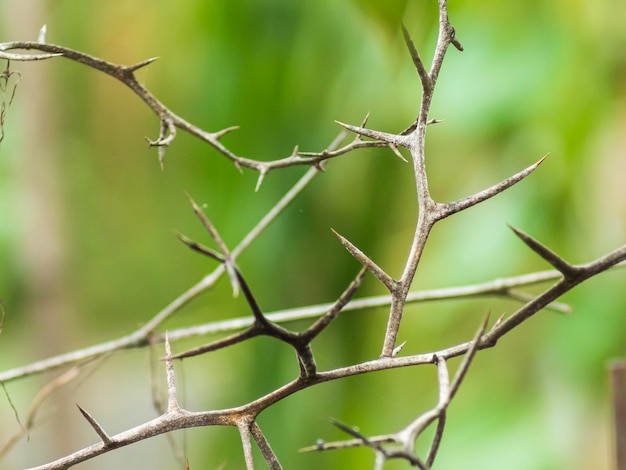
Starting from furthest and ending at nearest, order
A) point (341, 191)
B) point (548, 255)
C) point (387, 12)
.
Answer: point (341, 191), point (387, 12), point (548, 255)

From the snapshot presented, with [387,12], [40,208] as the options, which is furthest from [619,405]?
[40,208]

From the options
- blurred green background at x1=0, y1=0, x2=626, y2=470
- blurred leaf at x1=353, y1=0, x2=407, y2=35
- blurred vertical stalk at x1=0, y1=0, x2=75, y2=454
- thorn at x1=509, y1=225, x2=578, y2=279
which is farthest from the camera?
blurred vertical stalk at x1=0, y1=0, x2=75, y2=454

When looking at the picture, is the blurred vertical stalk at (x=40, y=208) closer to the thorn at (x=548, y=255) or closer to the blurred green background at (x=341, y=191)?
the blurred green background at (x=341, y=191)

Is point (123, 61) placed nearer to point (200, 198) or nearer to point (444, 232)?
A: point (200, 198)


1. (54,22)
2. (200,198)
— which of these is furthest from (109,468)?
(54,22)

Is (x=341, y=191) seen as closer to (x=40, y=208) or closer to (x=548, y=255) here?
(x=40, y=208)

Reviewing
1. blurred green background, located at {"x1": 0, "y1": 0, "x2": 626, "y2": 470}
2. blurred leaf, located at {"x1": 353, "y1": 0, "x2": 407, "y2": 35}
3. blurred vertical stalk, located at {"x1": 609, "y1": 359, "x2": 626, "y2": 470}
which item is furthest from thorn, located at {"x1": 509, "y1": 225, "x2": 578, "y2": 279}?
blurred green background, located at {"x1": 0, "y1": 0, "x2": 626, "y2": 470}

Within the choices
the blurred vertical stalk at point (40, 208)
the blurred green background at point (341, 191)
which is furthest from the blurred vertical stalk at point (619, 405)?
the blurred vertical stalk at point (40, 208)

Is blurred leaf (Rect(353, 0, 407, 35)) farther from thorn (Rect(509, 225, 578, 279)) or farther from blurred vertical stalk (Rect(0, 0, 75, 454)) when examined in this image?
blurred vertical stalk (Rect(0, 0, 75, 454))
